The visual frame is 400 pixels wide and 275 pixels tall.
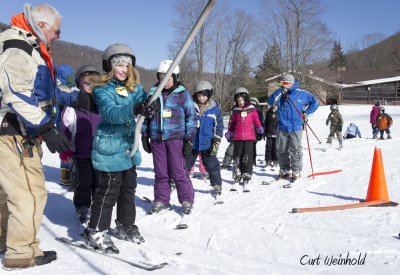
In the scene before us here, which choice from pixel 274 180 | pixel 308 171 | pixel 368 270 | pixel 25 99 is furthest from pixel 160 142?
pixel 308 171

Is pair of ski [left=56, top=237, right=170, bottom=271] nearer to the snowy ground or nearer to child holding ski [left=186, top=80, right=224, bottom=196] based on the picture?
the snowy ground

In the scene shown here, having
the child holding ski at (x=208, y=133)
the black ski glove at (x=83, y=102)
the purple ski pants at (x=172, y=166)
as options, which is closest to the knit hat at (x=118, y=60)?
the black ski glove at (x=83, y=102)

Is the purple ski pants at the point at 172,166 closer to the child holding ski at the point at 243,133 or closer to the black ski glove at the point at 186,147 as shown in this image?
the black ski glove at the point at 186,147

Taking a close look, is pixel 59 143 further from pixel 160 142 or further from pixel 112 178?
pixel 160 142

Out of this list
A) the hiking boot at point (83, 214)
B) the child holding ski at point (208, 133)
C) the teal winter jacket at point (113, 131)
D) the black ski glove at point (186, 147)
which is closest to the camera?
the teal winter jacket at point (113, 131)

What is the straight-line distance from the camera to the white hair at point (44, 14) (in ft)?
11.3

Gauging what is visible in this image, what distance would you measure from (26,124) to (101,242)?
142 centimetres

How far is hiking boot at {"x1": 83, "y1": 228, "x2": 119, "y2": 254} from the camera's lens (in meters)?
3.87

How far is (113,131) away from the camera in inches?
156

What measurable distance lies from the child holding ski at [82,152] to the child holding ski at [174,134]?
2.88 ft

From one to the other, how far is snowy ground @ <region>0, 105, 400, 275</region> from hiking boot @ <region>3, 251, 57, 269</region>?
63 mm

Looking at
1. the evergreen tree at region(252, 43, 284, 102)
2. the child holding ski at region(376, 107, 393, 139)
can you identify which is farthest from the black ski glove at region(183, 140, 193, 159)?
the evergreen tree at region(252, 43, 284, 102)

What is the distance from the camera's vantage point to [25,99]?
126 inches

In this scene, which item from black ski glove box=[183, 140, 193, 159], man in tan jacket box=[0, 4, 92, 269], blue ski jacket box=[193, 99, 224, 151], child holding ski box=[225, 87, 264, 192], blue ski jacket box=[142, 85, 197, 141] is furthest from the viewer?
child holding ski box=[225, 87, 264, 192]
